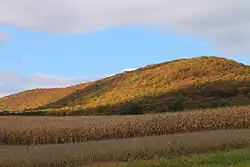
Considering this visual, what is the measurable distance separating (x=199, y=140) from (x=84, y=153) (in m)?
6.19

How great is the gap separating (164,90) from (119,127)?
35.4 m

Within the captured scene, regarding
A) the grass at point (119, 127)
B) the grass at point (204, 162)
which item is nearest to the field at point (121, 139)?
the grass at point (119, 127)

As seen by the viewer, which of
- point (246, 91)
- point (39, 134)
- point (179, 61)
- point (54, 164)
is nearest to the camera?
point (54, 164)

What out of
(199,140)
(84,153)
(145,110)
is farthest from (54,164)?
(145,110)

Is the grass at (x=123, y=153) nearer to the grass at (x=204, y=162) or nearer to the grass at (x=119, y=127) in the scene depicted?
the grass at (x=204, y=162)

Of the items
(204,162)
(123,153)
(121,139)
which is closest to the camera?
(204,162)

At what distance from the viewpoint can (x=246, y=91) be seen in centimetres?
5559

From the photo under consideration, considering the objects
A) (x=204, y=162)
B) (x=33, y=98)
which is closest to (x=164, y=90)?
(x=33, y=98)

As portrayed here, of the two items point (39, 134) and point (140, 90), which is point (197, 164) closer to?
point (39, 134)

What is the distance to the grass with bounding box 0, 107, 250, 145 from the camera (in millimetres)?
25781

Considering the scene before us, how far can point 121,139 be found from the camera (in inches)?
996

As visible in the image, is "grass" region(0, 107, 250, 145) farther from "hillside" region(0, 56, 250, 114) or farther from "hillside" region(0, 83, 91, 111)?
"hillside" region(0, 83, 91, 111)

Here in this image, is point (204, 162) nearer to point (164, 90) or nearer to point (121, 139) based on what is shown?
point (121, 139)

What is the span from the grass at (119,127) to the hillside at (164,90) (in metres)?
17.5
